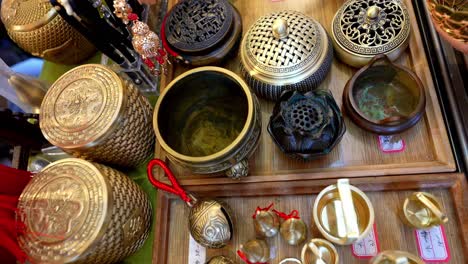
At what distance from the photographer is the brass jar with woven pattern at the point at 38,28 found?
1.16 m

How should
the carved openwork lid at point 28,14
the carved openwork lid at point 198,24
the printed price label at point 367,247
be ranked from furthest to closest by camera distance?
the carved openwork lid at point 28,14
the carved openwork lid at point 198,24
the printed price label at point 367,247

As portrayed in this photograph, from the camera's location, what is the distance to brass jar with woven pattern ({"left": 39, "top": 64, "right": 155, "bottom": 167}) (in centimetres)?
86

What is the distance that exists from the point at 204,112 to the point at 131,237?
1.30 feet

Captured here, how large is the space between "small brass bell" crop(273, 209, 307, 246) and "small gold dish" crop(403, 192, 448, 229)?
245 millimetres

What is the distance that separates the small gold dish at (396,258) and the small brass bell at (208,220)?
1.14 ft

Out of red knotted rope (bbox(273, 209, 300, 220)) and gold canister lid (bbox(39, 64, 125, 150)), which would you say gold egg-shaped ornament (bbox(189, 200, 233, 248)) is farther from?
gold canister lid (bbox(39, 64, 125, 150))

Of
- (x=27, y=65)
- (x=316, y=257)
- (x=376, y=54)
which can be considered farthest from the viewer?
(x=27, y=65)

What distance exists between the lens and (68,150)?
A: 0.90m

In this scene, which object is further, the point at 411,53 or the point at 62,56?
the point at 62,56

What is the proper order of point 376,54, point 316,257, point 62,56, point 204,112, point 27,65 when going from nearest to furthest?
point 316,257 < point 376,54 < point 204,112 < point 62,56 < point 27,65

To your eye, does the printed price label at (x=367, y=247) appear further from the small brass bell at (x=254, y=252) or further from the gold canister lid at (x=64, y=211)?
the gold canister lid at (x=64, y=211)

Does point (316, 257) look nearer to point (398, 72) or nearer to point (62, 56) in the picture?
point (398, 72)

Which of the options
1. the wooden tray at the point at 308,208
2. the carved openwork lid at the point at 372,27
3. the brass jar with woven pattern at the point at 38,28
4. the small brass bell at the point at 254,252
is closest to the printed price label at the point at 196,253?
the wooden tray at the point at 308,208

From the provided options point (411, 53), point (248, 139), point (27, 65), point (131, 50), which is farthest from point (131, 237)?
point (27, 65)
